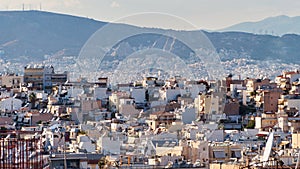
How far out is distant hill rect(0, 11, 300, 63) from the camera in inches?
2596

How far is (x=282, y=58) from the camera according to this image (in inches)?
2655

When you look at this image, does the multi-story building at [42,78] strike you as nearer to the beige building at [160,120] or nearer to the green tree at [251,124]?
the green tree at [251,124]

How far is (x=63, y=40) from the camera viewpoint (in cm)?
7500

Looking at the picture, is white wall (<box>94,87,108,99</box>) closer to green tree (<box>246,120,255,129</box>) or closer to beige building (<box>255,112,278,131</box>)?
green tree (<box>246,120,255,129</box>)

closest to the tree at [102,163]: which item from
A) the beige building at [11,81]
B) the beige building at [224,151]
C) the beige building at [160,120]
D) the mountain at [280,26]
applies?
the beige building at [224,151]

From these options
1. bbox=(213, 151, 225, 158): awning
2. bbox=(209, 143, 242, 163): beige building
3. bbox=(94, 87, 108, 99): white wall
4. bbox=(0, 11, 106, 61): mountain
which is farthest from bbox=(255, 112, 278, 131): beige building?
bbox=(0, 11, 106, 61): mountain

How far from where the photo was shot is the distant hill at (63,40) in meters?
65.9

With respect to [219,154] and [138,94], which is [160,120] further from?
[219,154]

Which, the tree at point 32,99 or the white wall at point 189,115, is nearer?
the white wall at point 189,115

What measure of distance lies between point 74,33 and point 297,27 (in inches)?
1284

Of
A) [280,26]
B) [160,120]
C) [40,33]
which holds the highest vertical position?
[280,26]

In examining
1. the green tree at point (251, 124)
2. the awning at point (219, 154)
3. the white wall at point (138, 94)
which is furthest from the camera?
the white wall at point (138, 94)

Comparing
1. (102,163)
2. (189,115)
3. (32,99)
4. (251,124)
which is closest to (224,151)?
(102,163)

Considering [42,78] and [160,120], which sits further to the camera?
[42,78]
